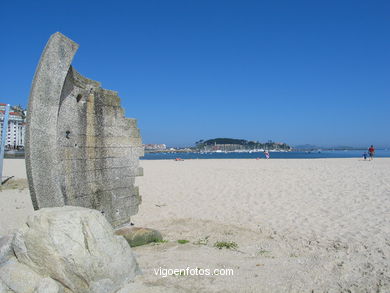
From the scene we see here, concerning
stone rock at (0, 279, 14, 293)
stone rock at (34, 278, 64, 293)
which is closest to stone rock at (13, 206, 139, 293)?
stone rock at (34, 278, 64, 293)

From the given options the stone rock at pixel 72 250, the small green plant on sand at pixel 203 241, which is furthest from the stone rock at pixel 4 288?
the small green plant on sand at pixel 203 241

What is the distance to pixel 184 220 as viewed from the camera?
9047 millimetres

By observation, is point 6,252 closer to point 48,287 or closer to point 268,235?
point 48,287

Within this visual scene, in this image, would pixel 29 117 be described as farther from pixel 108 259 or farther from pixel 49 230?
pixel 108 259

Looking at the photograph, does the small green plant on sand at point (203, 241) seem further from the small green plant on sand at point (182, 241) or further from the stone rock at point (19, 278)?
the stone rock at point (19, 278)

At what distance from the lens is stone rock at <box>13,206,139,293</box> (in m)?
3.50

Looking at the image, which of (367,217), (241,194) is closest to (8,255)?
(367,217)

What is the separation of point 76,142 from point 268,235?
189 inches

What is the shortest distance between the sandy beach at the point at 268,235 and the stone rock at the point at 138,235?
0.19 m

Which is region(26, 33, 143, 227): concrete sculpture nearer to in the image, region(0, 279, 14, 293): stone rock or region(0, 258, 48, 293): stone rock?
region(0, 258, 48, 293): stone rock

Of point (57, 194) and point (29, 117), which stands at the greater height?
point (29, 117)

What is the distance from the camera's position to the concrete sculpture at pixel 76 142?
466cm

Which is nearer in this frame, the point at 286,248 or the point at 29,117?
the point at 29,117

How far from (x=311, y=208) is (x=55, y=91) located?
8.60 meters
